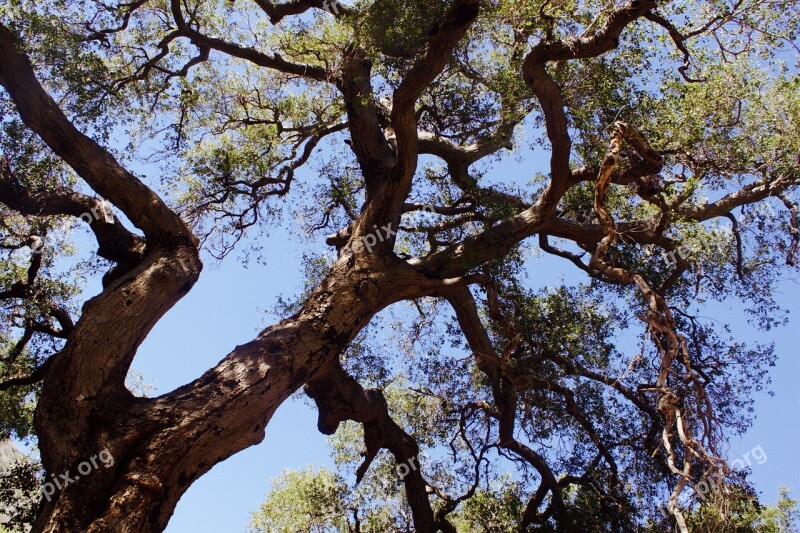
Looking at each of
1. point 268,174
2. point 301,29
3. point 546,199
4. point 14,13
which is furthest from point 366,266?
point 14,13

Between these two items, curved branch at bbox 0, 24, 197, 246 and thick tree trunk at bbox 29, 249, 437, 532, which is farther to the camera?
curved branch at bbox 0, 24, 197, 246

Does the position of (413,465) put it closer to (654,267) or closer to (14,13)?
(654,267)

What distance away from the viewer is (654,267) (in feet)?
30.1

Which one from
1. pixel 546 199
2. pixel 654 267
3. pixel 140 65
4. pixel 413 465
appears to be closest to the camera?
pixel 546 199

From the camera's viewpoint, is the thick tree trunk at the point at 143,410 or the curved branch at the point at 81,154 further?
the curved branch at the point at 81,154

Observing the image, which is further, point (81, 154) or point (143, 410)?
point (81, 154)

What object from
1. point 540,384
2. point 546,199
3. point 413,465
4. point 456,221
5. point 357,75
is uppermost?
point 357,75

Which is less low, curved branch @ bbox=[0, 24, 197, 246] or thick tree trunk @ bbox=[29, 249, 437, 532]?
curved branch @ bbox=[0, 24, 197, 246]

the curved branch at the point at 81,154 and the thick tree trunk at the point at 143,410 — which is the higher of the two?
the curved branch at the point at 81,154

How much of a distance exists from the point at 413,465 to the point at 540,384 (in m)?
1.88

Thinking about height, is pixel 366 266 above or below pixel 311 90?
below

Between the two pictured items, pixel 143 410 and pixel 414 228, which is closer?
pixel 143 410

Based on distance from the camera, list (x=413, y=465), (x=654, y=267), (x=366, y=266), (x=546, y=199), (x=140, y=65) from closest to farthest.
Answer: (x=366, y=266) → (x=546, y=199) → (x=413, y=465) → (x=654, y=267) → (x=140, y=65)

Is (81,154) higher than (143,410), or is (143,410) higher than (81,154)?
(81,154)
